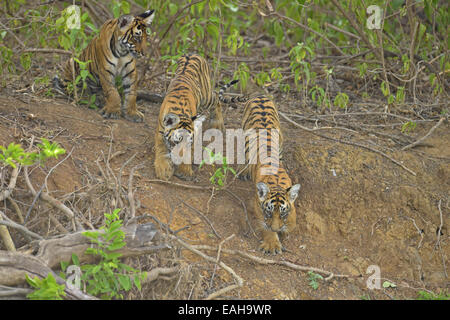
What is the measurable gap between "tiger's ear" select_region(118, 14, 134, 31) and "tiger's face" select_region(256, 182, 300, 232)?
2377mm

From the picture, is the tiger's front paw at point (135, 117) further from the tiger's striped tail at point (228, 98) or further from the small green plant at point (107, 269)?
the small green plant at point (107, 269)

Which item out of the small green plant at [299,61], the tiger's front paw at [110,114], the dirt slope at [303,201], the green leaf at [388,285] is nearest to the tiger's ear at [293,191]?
the dirt slope at [303,201]

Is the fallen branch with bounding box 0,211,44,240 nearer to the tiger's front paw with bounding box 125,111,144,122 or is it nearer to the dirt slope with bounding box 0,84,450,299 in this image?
the dirt slope with bounding box 0,84,450,299

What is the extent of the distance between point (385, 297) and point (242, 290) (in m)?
1.35

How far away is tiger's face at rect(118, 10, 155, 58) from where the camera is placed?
627 cm

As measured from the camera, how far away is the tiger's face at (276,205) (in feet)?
17.1

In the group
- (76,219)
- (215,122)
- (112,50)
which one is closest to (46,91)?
(112,50)

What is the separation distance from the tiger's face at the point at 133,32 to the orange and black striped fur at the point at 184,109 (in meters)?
0.54

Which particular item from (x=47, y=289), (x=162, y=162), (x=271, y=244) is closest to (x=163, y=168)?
(x=162, y=162)

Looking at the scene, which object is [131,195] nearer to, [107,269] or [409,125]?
[107,269]

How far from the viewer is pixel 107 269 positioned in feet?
13.0

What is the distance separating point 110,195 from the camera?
16.2 feet

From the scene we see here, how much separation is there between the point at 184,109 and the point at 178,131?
1.51ft

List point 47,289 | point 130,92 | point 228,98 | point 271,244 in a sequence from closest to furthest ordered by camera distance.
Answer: point 47,289 < point 271,244 < point 130,92 < point 228,98
